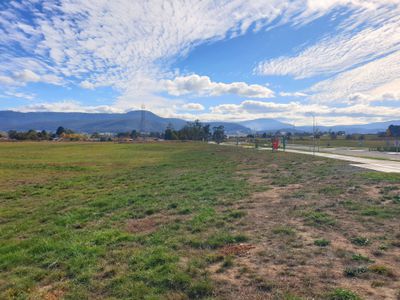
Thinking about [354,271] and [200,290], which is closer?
[200,290]

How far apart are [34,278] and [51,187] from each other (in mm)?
13218

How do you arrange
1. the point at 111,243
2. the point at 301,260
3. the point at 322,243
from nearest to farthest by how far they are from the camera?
1. the point at 301,260
2. the point at 322,243
3. the point at 111,243

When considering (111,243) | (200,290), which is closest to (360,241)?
(200,290)

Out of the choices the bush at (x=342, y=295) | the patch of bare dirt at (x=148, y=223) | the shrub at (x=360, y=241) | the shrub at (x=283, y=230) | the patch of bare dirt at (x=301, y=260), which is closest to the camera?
the bush at (x=342, y=295)

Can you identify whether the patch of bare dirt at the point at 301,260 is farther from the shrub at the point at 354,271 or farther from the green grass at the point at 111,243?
the green grass at the point at 111,243

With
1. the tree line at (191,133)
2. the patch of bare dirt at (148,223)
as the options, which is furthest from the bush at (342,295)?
the tree line at (191,133)

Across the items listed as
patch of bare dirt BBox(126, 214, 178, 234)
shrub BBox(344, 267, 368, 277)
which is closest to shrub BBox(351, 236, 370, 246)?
shrub BBox(344, 267, 368, 277)

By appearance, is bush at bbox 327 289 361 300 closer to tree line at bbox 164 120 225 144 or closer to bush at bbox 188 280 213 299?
bush at bbox 188 280 213 299

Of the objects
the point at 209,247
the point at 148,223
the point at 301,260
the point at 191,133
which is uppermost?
the point at 191,133

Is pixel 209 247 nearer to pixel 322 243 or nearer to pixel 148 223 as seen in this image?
pixel 322 243

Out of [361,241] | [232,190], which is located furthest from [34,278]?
[232,190]

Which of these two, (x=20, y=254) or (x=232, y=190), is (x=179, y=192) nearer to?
(x=232, y=190)

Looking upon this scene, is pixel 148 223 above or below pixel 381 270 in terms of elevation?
below

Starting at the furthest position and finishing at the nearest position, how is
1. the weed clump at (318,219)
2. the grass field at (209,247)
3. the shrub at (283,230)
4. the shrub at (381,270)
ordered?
1. the weed clump at (318,219)
2. the shrub at (283,230)
3. the shrub at (381,270)
4. the grass field at (209,247)
